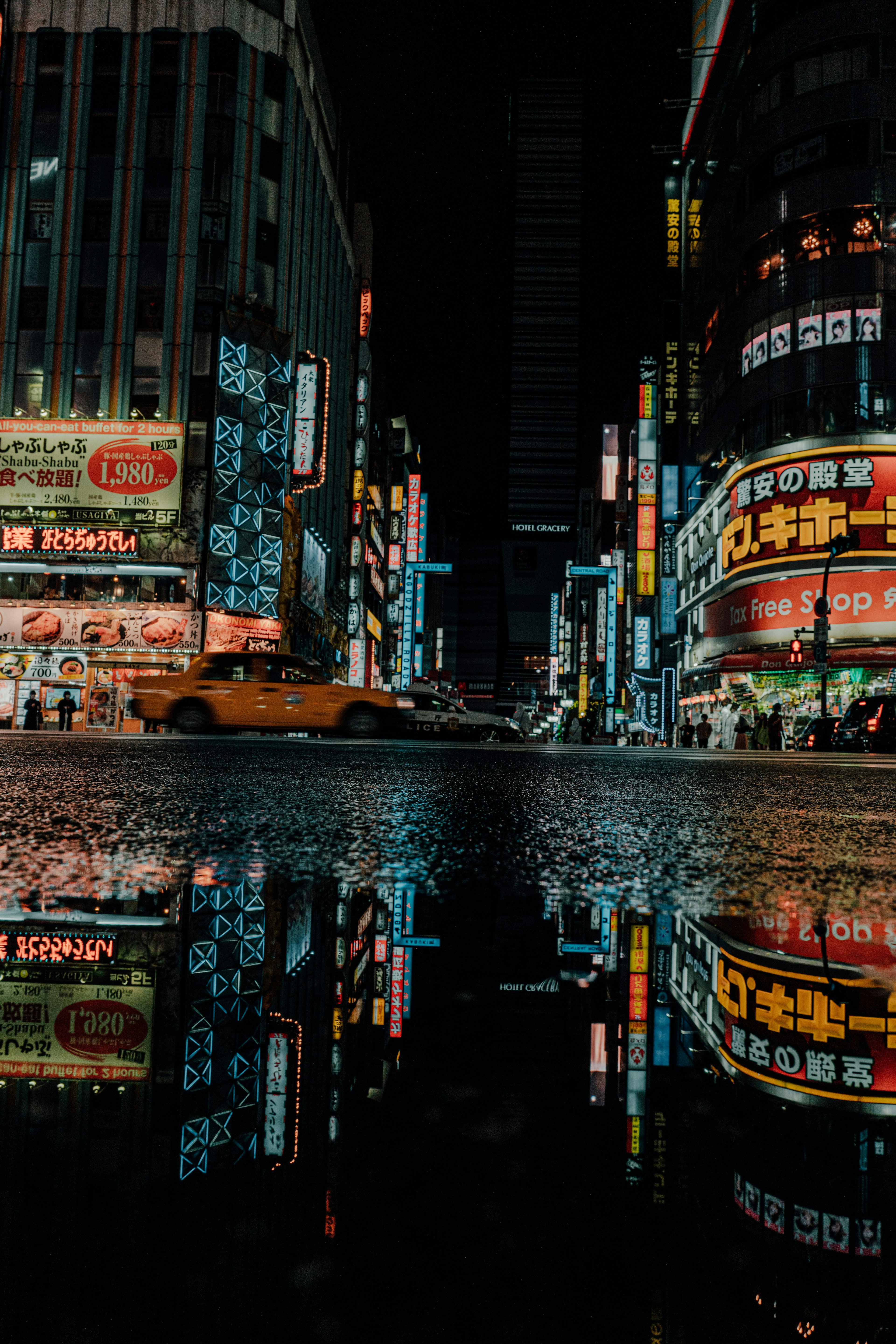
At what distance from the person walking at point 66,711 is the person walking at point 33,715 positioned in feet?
2.14

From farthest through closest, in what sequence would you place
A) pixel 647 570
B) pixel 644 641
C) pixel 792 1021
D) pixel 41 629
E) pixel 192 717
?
pixel 644 641, pixel 647 570, pixel 41 629, pixel 192 717, pixel 792 1021

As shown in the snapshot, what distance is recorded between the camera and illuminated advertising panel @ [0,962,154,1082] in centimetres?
90

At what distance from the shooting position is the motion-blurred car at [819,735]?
936 inches

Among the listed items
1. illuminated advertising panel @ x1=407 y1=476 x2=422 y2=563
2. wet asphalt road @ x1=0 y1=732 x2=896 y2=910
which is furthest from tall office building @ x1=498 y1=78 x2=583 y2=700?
illuminated advertising panel @ x1=407 y1=476 x2=422 y2=563

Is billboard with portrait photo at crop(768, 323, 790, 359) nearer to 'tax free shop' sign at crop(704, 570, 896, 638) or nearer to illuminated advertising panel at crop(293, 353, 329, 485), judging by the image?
'tax free shop' sign at crop(704, 570, 896, 638)

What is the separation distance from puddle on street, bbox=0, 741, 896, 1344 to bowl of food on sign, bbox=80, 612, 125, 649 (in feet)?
107

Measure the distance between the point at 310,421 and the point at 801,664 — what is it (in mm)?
21016

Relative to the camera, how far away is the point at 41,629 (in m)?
32.8

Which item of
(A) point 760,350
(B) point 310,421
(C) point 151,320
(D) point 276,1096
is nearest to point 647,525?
(A) point 760,350

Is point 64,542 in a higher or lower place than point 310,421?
lower

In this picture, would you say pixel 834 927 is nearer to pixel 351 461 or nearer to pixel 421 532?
pixel 351 461

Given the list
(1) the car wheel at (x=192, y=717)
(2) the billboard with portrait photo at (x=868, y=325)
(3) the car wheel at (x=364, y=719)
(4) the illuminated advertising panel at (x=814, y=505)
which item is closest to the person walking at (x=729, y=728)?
(4) the illuminated advertising panel at (x=814, y=505)

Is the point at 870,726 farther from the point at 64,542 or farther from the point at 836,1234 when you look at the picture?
the point at 64,542

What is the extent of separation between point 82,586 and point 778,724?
24.8 metres
